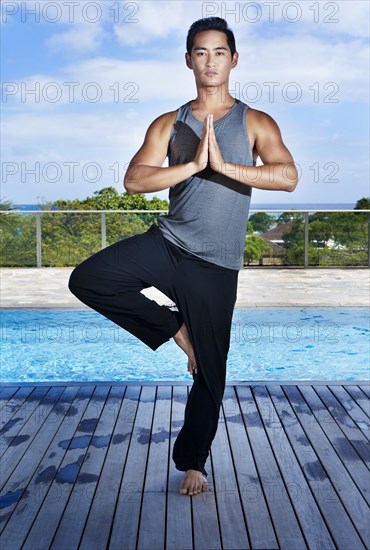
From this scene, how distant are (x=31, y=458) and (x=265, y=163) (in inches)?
56.4

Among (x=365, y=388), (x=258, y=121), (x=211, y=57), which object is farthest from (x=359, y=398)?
(x=211, y=57)

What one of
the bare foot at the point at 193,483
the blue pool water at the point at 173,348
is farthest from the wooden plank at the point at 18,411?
the blue pool water at the point at 173,348

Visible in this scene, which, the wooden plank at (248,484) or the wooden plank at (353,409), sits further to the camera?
the wooden plank at (353,409)

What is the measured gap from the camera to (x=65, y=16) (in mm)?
13148

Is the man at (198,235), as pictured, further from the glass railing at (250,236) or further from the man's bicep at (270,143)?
the glass railing at (250,236)

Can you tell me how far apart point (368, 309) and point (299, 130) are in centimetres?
1725

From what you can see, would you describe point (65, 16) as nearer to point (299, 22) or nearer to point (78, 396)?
point (299, 22)

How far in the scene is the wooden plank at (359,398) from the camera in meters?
3.26

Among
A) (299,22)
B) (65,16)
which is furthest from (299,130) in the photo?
(65,16)

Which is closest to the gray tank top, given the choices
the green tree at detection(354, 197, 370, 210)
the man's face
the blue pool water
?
the man's face

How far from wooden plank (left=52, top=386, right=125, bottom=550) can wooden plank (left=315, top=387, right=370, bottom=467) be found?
3.19ft

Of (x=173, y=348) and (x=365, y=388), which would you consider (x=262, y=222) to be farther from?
(x=365, y=388)

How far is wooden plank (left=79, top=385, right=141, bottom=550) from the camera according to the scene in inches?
81.5

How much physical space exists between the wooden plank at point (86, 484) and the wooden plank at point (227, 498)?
1.41 feet
